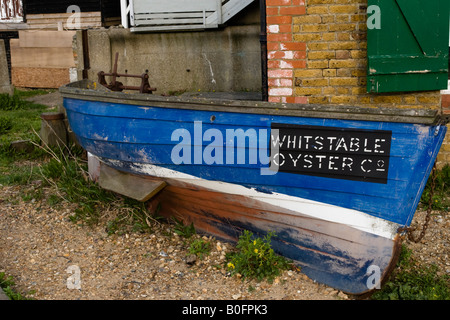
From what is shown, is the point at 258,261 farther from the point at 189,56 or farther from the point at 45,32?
the point at 45,32

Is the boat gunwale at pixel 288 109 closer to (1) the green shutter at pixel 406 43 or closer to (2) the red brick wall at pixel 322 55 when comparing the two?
(2) the red brick wall at pixel 322 55

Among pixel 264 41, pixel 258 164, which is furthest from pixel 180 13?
pixel 258 164

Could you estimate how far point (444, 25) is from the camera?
16.0ft

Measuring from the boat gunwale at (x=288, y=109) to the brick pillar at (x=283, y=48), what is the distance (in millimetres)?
1466

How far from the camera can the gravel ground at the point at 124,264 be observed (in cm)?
382

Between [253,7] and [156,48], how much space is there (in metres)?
1.79

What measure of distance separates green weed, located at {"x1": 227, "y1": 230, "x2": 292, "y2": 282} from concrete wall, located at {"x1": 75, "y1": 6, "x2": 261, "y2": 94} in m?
4.82

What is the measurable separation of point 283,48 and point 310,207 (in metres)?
1.94

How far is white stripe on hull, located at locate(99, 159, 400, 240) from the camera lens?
3.65 metres

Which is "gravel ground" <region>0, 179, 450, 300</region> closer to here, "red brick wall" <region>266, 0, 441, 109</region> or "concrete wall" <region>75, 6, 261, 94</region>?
"red brick wall" <region>266, 0, 441, 109</region>

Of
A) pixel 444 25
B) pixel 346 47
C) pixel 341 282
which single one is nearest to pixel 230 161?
pixel 341 282

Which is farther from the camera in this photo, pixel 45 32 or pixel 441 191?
pixel 45 32

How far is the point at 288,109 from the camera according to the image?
3684 mm

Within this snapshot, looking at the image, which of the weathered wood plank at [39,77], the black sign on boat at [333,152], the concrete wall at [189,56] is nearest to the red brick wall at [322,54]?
the black sign on boat at [333,152]
